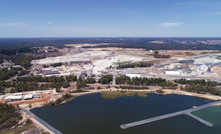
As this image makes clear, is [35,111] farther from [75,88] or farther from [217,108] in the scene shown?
[217,108]

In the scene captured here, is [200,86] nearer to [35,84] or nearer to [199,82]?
[199,82]

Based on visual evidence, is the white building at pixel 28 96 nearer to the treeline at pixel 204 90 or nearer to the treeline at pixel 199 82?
the treeline at pixel 204 90

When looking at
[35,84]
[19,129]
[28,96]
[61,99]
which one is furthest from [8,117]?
[35,84]

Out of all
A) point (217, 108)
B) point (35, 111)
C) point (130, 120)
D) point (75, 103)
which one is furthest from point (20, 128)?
point (217, 108)

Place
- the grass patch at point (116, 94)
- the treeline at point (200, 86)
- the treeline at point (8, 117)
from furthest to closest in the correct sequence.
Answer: the treeline at point (200, 86) < the grass patch at point (116, 94) < the treeline at point (8, 117)

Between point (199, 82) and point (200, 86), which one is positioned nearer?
point (200, 86)

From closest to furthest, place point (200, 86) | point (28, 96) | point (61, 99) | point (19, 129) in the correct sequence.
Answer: point (19, 129)
point (61, 99)
point (28, 96)
point (200, 86)

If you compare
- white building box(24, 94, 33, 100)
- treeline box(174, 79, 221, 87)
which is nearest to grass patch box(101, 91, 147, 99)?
treeline box(174, 79, 221, 87)

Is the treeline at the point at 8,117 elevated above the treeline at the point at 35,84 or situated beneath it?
situated beneath

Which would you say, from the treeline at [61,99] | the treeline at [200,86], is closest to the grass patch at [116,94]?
the treeline at [61,99]
